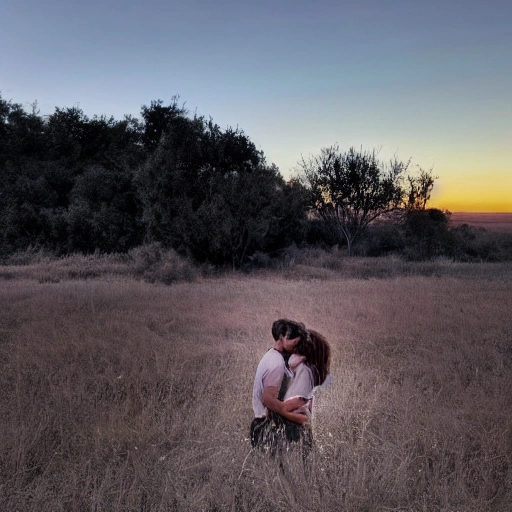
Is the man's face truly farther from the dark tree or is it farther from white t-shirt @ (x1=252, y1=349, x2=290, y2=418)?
the dark tree

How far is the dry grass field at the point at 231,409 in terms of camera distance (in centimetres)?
390

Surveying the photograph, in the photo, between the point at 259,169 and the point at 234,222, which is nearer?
the point at 234,222

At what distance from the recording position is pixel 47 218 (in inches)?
1089

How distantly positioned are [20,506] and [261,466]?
1.88 m

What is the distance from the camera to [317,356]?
400 centimetres

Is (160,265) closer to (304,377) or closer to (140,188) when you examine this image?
(140,188)

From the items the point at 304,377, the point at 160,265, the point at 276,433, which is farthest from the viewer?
the point at 160,265

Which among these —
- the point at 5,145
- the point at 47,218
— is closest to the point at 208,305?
the point at 47,218

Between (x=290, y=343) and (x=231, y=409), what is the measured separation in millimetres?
1938

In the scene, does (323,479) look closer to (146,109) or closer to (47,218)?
(47,218)

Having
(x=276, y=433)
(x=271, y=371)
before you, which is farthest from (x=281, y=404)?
(x=276, y=433)

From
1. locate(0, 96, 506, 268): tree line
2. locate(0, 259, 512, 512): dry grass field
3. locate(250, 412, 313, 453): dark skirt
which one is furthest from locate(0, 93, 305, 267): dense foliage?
locate(250, 412, 313, 453): dark skirt

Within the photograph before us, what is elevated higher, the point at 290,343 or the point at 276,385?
the point at 290,343

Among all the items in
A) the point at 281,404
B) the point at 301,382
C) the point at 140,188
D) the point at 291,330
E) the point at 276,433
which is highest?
the point at 140,188
